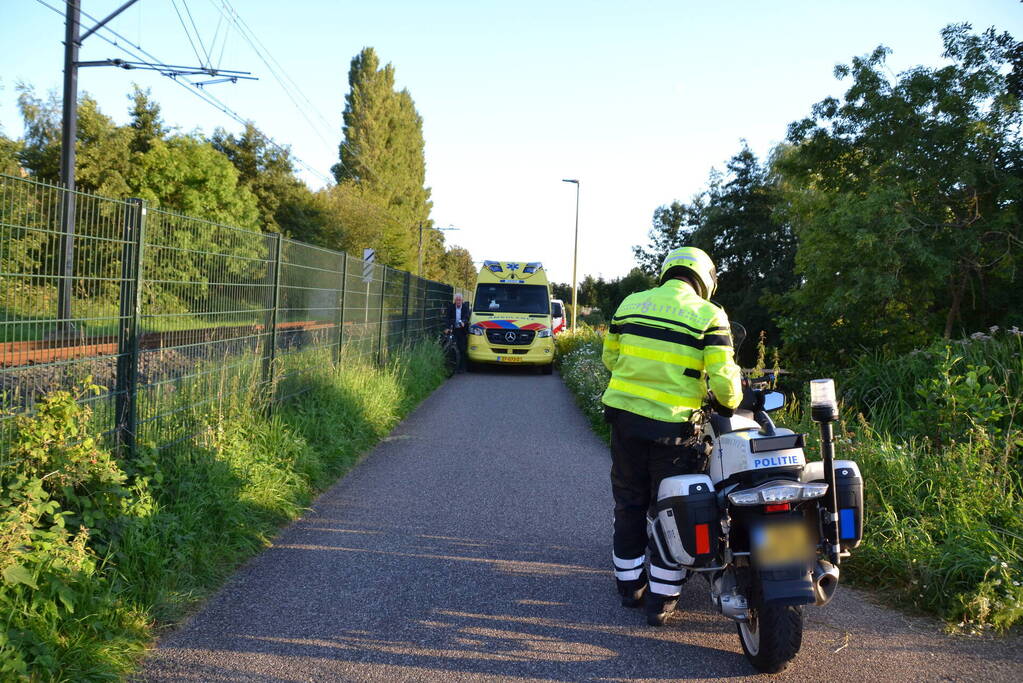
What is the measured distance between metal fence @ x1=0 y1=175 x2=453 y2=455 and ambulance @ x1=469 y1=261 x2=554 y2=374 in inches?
397

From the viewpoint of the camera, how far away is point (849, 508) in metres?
3.59

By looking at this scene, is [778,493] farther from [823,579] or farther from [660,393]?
[660,393]

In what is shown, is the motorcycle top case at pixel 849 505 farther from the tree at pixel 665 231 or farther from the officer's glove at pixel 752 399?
the tree at pixel 665 231

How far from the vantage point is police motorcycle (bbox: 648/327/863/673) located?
3484mm

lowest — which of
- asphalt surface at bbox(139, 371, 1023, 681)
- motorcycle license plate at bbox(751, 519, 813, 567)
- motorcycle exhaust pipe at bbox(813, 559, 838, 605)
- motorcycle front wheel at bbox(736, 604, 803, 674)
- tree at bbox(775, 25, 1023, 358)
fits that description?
asphalt surface at bbox(139, 371, 1023, 681)

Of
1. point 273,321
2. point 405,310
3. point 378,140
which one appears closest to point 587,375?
point 405,310

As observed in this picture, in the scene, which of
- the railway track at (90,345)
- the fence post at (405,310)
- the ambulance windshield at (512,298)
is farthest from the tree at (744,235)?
Result: the railway track at (90,345)

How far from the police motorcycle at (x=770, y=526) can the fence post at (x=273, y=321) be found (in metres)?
4.81

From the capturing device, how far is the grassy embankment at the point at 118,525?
11.0 feet

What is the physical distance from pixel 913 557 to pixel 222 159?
110 feet

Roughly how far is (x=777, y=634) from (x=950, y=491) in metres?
2.62

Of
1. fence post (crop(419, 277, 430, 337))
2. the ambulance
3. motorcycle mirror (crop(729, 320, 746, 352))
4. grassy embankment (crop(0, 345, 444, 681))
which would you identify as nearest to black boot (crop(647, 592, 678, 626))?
motorcycle mirror (crop(729, 320, 746, 352))

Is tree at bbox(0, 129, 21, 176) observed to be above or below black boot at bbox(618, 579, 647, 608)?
above

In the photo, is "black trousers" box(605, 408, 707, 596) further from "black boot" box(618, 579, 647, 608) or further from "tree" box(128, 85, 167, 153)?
"tree" box(128, 85, 167, 153)
